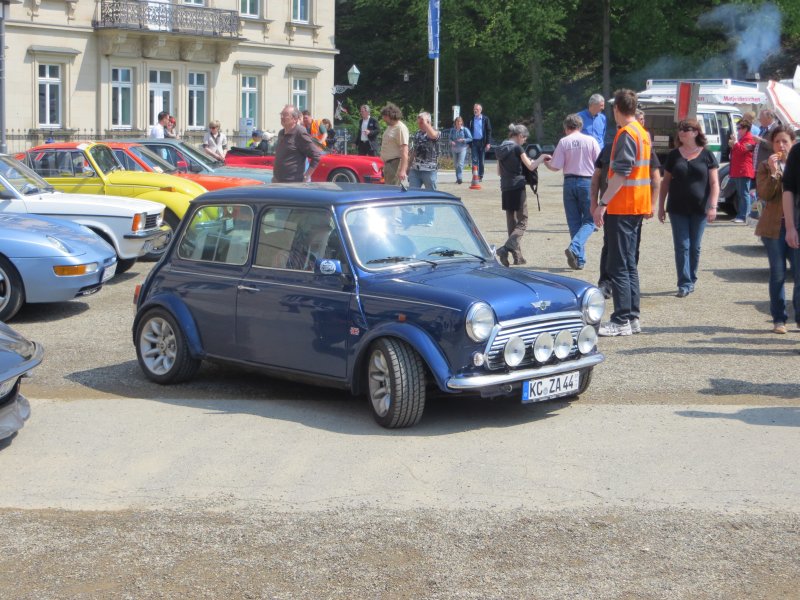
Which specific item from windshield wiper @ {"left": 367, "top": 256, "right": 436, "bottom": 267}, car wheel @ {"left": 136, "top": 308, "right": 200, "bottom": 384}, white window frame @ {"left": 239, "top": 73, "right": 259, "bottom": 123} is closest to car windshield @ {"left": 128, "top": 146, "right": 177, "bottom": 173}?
car wheel @ {"left": 136, "top": 308, "right": 200, "bottom": 384}

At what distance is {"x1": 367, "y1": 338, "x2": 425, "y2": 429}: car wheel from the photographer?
7.18m

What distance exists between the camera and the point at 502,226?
66.8ft

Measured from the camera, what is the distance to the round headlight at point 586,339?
766cm

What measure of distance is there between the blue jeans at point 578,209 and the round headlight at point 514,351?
684cm

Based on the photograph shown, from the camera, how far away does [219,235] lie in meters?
8.57

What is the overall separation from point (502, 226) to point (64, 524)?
15187 mm

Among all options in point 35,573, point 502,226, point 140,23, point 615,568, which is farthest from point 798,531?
point 140,23

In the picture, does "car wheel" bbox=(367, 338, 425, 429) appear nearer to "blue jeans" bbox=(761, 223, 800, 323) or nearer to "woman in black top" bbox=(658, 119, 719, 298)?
"blue jeans" bbox=(761, 223, 800, 323)

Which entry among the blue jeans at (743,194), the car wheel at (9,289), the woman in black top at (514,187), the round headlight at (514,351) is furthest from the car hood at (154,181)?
the round headlight at (514,351)

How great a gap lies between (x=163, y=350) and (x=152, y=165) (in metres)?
9.41

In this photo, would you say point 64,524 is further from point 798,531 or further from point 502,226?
point 502,226

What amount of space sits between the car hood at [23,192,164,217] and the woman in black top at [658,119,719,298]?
622cm

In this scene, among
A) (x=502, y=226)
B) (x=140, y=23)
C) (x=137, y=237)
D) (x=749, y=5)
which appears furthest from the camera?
(x=749, y=5)

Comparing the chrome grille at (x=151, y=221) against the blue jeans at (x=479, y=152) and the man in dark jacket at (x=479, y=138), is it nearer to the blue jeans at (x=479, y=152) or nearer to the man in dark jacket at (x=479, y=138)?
the blue jeans at (x=479, y=152)
